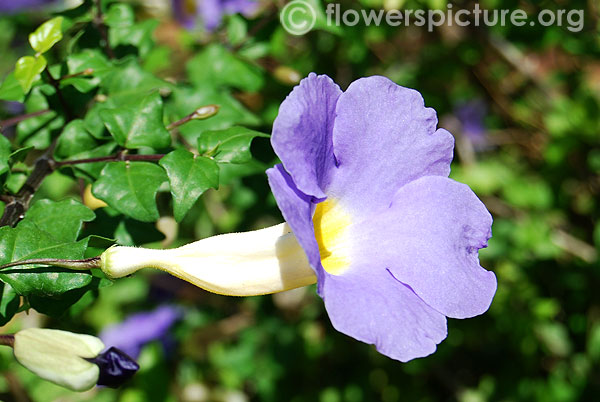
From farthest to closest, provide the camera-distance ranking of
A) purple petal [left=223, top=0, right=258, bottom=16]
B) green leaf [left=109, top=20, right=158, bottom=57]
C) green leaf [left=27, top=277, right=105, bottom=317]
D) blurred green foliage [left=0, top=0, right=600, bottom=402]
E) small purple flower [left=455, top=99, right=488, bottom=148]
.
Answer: small purple flower [left=455, top=99, right=488, bottom=148], purple petal [left=223, top=0, right=258, bottom=16], blurred green foliage [left=0, top=0, right=600, bottom=402], green leaf [left=109, top=20, right=158, bottom=57], green leaf [left=27, top=277, right=105, bottom=317]

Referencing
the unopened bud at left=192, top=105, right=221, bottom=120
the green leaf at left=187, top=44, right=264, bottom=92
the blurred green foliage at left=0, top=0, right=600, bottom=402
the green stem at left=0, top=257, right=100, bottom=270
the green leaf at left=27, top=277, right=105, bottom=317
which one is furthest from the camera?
the blurred green foliage at left=0, top=0, right=600, bottom=402

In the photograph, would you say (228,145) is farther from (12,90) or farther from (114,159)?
(12,90)

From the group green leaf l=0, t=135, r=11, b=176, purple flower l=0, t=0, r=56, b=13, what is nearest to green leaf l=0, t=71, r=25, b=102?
green leaf l=0, t=135, r=11, b=176

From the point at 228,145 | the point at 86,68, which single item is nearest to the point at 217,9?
the point at 86,68

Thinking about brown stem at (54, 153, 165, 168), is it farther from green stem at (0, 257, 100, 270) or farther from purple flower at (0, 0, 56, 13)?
purple flower at (0, 0, 56, 13)

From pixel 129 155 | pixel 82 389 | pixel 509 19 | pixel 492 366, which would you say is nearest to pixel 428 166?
pixel 129 155

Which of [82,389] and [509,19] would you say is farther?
[509,19]

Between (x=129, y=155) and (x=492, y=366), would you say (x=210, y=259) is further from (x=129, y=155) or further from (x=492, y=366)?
(x=492, y=366)
